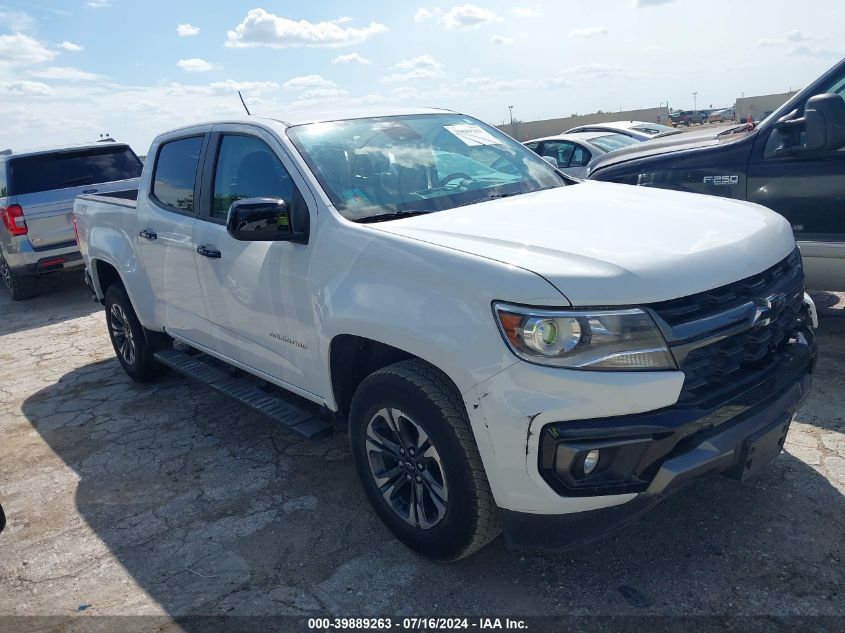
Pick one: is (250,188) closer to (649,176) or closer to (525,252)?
(525,252)

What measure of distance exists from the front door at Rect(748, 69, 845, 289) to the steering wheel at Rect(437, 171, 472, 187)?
230 centimetres

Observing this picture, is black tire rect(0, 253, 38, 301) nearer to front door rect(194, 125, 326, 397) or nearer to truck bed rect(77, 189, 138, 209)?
truck bed rect(77, 189, 138, 209)

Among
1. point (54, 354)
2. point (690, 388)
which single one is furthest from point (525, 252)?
point (54, 354)

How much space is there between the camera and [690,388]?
238 centimetres

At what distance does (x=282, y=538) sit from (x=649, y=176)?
3732mm

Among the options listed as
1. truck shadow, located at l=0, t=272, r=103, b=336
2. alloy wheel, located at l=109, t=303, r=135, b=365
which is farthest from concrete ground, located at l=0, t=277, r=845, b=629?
truck shadow, located at l=0, t=272, r=103, b=336

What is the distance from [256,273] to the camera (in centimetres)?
356

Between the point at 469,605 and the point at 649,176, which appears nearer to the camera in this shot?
the point at 469,605

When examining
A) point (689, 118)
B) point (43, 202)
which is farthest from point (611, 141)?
point (689, 118)

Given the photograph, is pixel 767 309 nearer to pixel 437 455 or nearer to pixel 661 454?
pixel 661 454

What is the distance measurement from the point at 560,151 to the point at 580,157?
1.37 ft

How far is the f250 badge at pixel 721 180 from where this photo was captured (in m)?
4.87

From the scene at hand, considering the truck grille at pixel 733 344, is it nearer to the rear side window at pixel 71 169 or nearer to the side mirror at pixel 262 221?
the side mirror at pixel 262 221

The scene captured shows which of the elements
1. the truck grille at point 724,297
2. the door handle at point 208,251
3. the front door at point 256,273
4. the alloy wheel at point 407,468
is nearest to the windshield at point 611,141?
the front door at point 256,273
